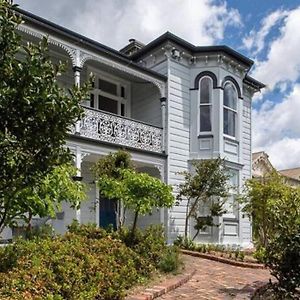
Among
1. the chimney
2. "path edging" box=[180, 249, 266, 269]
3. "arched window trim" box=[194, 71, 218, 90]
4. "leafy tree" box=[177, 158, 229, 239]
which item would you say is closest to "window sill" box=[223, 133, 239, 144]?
"leafy tree" box=[177, 158, 229, 239]

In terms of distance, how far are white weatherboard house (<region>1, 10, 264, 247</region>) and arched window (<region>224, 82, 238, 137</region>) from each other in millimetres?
43

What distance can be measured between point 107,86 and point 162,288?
1109 cm

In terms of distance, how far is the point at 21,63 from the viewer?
4.53 meters

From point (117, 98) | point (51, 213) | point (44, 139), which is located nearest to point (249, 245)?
point (117, 98)

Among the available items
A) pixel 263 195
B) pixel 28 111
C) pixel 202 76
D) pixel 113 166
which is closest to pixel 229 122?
pixel 202 76

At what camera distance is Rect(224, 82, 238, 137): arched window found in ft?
58.5

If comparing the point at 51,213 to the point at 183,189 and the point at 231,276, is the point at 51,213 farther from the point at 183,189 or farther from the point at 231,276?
the point at 183,189

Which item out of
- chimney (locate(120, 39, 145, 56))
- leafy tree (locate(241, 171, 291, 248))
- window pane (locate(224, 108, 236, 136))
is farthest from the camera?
chimney (locate(120, 39, 145, 56))

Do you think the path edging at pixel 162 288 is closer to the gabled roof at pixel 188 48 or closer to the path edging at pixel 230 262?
Answer: the path edging at pixel 230 262

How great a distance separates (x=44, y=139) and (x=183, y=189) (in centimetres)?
1117

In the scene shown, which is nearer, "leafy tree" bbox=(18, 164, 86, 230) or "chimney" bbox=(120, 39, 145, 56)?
"leafy tree" bbox=(18, 164, 86, 230)

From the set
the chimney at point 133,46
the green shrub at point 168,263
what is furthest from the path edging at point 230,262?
the chimney at point 133,46

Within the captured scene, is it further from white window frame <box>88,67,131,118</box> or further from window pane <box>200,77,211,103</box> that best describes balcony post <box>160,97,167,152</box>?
white window frame <box>88,67,131,118</box>

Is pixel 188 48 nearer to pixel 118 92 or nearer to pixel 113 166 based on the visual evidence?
pixel 118 92
